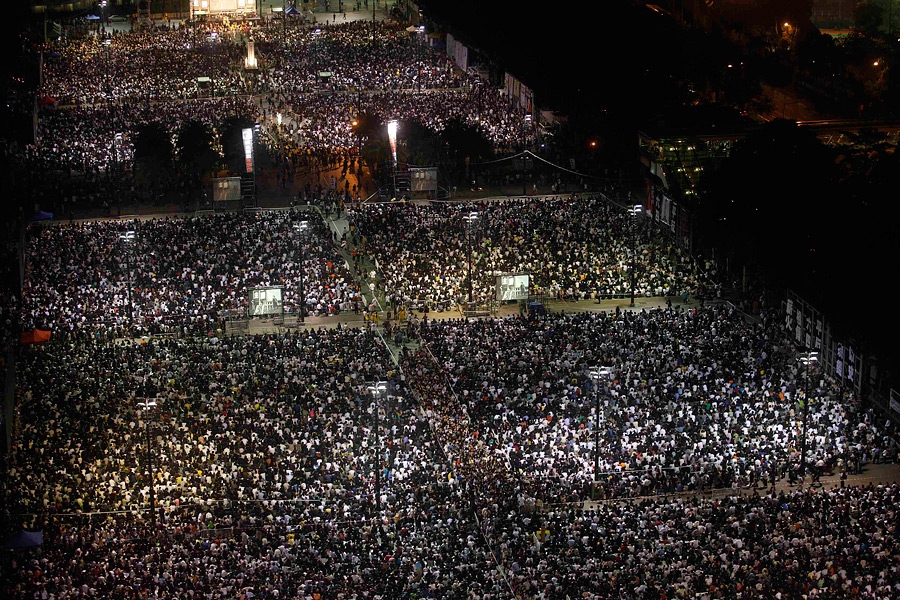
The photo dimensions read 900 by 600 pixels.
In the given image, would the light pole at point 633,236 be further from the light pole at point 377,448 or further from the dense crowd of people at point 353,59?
the dense crowd of people at point 353,59

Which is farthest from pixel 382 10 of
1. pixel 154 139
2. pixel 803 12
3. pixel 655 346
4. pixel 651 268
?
pixel 655 346

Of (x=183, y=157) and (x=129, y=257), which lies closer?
(x=129, y=257)

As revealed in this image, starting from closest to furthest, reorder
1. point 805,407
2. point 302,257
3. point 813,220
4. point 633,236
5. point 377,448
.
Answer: point 377,448, point 805,407, point 813,220, point 302,257, point 633,236

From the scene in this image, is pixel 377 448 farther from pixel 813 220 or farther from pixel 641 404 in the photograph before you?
pixel 813 220

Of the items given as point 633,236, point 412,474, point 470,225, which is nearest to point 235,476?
point 412,474

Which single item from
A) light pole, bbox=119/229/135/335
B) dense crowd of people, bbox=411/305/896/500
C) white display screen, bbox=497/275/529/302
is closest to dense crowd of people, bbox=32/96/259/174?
light pole, bbox=119/229/135/335
